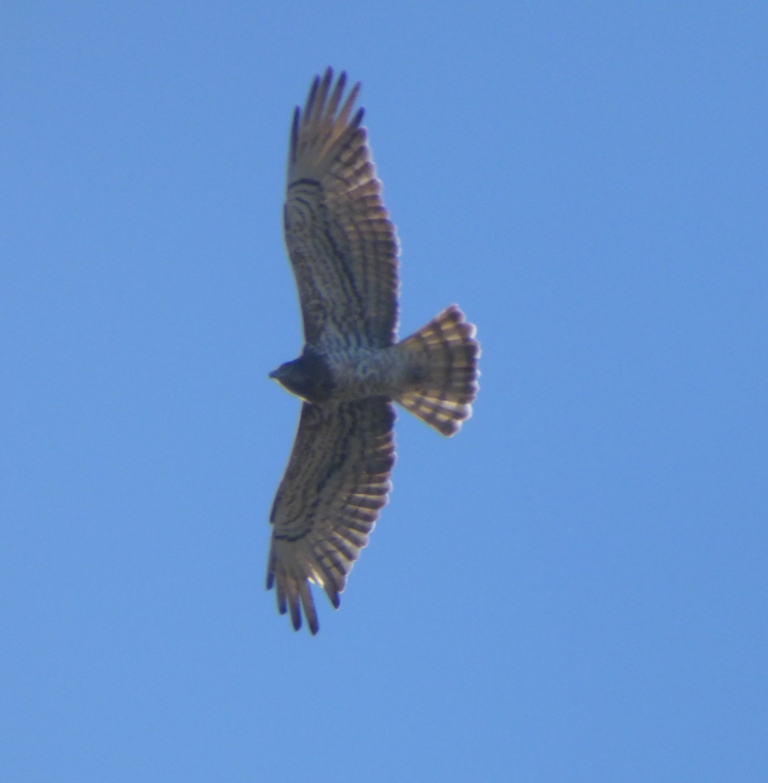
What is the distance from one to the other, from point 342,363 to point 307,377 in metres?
0.26

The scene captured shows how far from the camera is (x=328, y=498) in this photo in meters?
10.7

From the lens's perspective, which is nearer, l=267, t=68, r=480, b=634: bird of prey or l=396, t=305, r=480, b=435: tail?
l=267, t=68, r=480, b=634: bird of prey

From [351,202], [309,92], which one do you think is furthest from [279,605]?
[309,92]

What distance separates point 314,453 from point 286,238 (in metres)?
1.57

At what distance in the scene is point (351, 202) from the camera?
9.97m

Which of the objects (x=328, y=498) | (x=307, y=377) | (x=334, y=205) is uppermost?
(x=334, y=205)

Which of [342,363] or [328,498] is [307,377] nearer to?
[342,363]

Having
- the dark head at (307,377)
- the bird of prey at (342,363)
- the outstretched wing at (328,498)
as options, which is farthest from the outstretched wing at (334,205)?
the outstretched wing at (328,498)

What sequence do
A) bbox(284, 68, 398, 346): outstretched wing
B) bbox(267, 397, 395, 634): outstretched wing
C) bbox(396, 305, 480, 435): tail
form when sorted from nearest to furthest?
bbox(284, 68, 398, 346): outstretched wing, bbox(396, 305, 480, 435): tail, bbox(267, 397, 395, 634): outstretched wing

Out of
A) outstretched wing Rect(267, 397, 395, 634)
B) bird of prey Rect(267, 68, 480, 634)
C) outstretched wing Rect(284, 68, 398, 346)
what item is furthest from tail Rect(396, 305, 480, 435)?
outstretched wing Rect(284, 68, 398, 346)

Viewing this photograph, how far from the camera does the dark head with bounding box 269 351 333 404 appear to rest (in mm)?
10070

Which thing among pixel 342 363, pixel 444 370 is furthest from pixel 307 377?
pixel 444 370

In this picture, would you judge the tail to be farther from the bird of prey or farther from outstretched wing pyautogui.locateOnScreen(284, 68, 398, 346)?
outstretched wing pyautogui.locateOnScreen(284, 68, 398, 346)

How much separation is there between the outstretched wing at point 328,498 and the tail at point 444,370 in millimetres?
278
